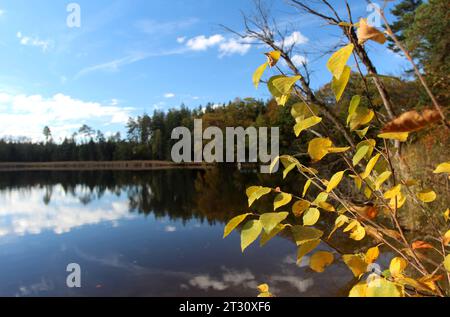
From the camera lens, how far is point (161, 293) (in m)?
4.00

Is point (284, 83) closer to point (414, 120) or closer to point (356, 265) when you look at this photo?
point (414, 120)

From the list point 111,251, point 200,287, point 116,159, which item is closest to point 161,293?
point 200,287

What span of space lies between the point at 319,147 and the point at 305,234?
5.8 inches

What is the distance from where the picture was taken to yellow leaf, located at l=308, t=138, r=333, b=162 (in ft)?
1.70

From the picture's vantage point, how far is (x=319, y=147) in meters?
0.52

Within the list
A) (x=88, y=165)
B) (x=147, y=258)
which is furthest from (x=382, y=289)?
(x=88, y=165)

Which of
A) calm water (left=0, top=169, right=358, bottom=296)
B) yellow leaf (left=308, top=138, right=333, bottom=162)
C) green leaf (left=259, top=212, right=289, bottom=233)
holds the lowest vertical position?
calm water (left=0, top=169, right=358, bottom=296)

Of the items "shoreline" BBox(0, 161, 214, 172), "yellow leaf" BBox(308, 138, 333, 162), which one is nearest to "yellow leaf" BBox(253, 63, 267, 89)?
"yellow leaf" BBox(308, 138, 333, 162)

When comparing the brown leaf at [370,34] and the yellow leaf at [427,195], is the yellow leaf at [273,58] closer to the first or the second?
the brown leaf at [370,34]

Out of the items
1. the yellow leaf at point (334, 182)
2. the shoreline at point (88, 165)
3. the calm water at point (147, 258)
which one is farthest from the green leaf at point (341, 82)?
the shoreline at point (88, 165)

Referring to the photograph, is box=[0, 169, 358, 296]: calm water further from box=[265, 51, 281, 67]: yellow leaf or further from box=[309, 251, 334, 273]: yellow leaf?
box=[265, 51, 281, 67]: yellow leaf

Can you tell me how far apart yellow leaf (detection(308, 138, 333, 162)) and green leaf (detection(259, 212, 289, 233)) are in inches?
5.5
